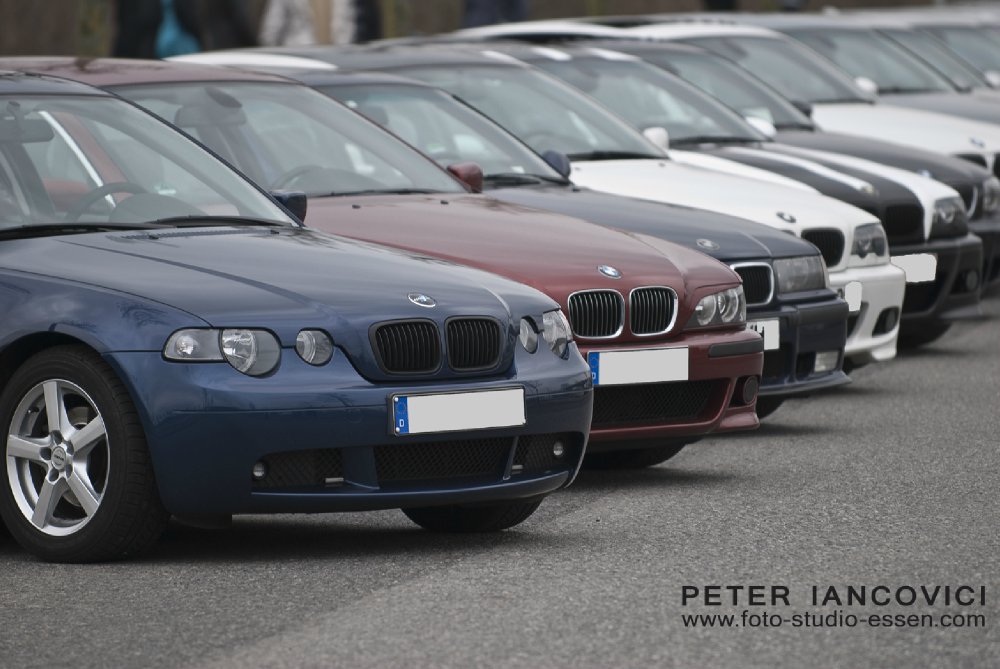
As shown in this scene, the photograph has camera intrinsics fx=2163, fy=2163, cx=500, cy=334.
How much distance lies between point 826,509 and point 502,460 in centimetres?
125

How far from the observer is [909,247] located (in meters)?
11.7

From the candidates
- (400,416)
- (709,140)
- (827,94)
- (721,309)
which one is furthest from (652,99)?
(400,416)

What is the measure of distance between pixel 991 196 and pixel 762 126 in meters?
1.65

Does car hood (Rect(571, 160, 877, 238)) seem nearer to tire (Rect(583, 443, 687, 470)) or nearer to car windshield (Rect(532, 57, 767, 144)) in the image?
car windshield (Rect(532, 57, 767, 144))

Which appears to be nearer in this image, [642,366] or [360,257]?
[360,257]

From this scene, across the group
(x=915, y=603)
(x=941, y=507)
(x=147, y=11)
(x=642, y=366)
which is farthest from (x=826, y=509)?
(x=147, y=11)

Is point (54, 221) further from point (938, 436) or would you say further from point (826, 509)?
point (938, 436)

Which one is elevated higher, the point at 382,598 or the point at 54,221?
the point at 54,221

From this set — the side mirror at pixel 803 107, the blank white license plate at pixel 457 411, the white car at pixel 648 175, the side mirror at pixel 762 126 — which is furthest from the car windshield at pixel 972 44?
the blank white license plate at pixel 457 411

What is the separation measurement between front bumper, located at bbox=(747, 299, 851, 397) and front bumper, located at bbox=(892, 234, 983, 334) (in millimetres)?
2504

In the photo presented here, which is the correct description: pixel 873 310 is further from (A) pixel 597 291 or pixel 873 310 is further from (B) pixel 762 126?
(A) pixel 597 291

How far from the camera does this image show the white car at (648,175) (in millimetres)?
10328

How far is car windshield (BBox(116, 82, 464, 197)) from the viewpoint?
348 inches

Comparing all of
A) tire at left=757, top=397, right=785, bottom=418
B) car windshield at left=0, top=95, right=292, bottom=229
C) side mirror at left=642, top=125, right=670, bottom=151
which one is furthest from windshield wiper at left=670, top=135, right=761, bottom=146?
car windshield at left=0, top=95, right=292, bottom=229
